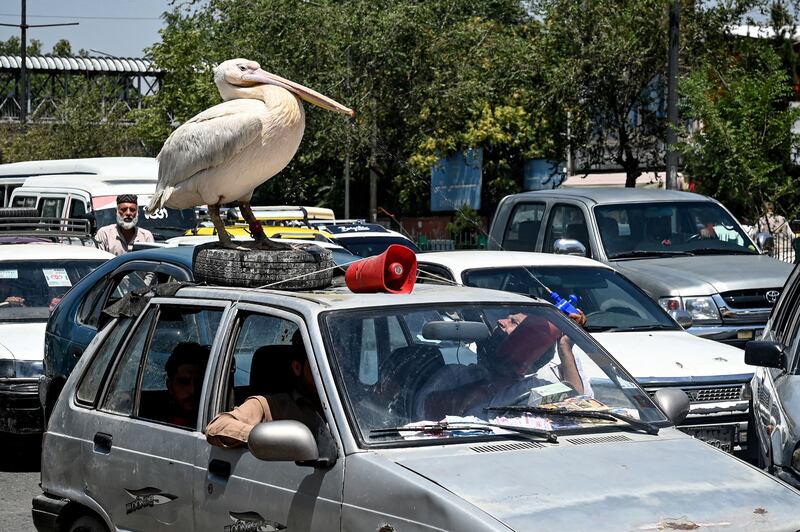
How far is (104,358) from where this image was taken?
5656mm

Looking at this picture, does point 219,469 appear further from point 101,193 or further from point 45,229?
point 101,193

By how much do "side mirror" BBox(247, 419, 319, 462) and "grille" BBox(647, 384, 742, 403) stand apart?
4491 millimetres

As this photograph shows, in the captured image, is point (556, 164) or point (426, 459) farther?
point (556, 164)

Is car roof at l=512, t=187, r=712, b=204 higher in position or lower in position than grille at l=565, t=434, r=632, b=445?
higher

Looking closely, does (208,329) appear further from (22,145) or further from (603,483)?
(22,145)

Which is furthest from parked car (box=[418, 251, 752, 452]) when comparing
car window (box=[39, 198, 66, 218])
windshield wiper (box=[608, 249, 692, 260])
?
car window (box=[39, 198, 66, 218])

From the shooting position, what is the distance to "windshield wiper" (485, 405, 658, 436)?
459cm

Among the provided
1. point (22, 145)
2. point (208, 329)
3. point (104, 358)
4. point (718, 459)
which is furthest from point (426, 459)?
point (22, 145)

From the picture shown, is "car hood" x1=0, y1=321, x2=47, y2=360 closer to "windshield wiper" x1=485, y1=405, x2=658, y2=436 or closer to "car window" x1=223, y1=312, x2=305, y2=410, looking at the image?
"car window" x1=223, y1=312, x2=305, y2=410

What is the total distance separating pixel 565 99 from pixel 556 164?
4160 millimetres

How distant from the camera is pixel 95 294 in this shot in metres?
9.45

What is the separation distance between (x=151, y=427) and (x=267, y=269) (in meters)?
0.79

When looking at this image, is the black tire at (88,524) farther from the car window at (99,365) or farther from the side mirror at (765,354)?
the side mirror at (765,354)

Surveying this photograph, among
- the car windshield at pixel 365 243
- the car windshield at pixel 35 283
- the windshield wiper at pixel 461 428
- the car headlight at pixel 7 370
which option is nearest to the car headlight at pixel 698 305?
the car windshield at pixel 35 283
